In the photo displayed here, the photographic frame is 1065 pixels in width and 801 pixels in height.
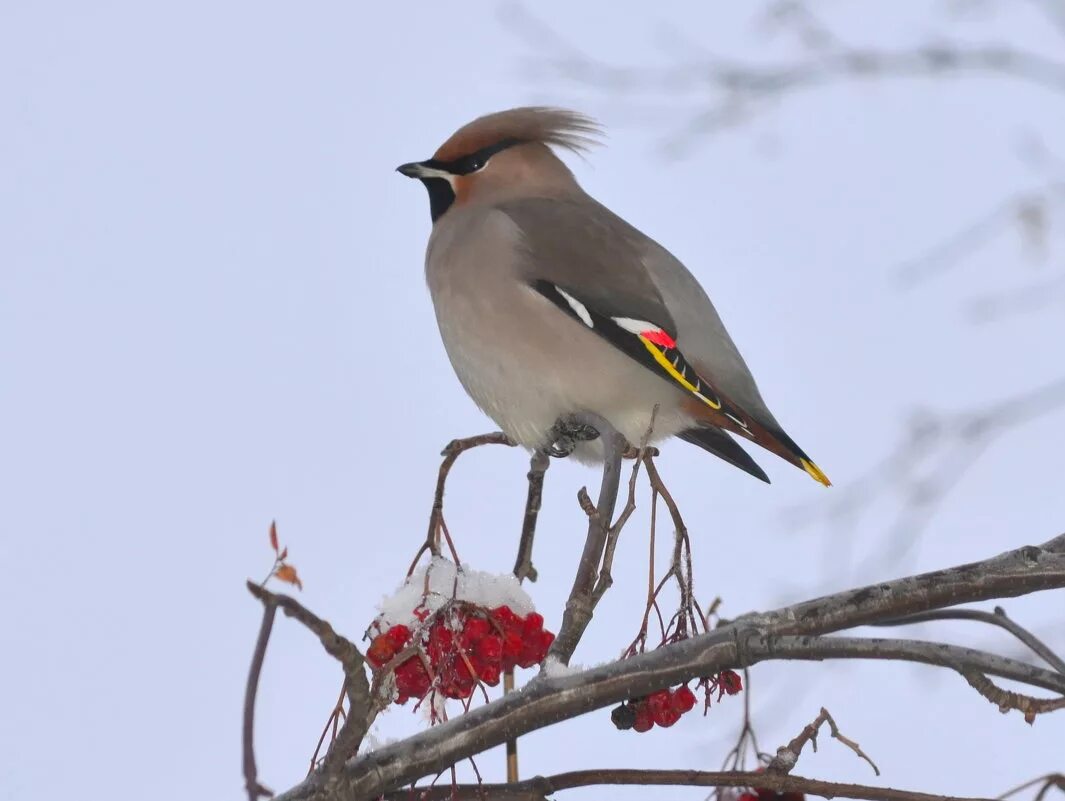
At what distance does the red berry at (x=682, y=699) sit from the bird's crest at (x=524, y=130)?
2.29m

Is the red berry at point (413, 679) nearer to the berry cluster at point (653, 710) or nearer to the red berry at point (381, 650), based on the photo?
the red berry at point (381, 650)

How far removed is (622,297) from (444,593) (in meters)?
1.47

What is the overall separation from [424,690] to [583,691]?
1.89 feet

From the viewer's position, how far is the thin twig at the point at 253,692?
1.24 m

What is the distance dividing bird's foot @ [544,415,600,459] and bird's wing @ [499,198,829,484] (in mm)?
208

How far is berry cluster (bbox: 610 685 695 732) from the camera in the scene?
232cm

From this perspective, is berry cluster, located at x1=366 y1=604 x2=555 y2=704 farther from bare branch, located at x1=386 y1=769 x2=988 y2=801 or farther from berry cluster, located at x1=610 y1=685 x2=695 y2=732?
bare branch, located at x1=386 y1=769 x2=988 y2=801

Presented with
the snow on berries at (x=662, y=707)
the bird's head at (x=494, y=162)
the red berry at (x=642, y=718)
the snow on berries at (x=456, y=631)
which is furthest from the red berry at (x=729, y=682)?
the bird's head at (x=494, y=162)

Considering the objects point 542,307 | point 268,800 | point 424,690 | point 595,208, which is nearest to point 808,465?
point 542,307

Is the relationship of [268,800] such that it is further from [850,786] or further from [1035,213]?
[1035,213]

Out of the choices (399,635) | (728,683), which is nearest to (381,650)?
(399,635)

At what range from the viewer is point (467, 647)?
242cm

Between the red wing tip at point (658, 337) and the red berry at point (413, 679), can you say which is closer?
the red berry at point (413, 679)

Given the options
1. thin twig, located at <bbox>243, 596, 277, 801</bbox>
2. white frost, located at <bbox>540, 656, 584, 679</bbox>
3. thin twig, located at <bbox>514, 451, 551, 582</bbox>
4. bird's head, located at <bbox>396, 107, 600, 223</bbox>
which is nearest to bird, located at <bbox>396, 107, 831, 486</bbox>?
bird's head, located at <bbox>396, 107, 600, 223</bbox>
